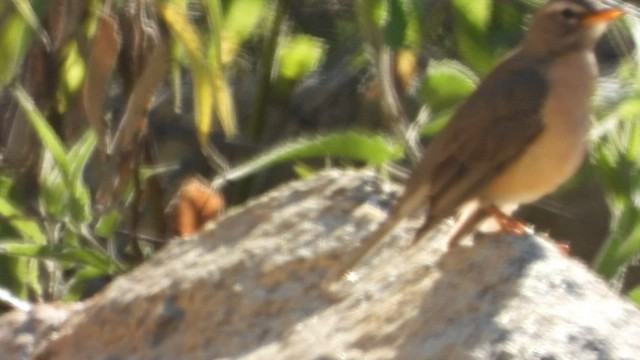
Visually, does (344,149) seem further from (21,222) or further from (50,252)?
(21,222)

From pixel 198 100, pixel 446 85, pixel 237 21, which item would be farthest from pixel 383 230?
pixel 237 21

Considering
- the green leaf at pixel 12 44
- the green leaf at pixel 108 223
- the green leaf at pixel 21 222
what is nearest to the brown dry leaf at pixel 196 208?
the green leaf at pixel 108 223

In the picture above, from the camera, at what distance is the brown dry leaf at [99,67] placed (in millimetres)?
4691

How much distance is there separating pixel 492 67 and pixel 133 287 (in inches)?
62.0

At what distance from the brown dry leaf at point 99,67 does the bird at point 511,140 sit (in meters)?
0.98

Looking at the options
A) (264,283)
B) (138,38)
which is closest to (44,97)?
(138,38)

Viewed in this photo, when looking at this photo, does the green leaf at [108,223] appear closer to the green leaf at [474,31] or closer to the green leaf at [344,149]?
the green leaf at [344,149]

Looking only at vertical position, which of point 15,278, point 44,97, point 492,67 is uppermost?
point 492,67

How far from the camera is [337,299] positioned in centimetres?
370

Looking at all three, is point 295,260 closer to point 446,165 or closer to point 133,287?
point 133,287

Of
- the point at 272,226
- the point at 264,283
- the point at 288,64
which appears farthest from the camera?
the point at 288,64

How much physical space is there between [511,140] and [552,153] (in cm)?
16

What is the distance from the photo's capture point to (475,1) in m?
4.85

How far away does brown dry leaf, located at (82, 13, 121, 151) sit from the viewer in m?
4.69
